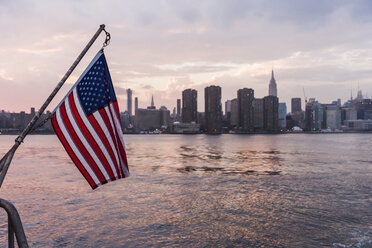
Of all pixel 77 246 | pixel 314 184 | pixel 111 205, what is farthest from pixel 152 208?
pixel 314 184

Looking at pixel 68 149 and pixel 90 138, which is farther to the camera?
pixel 90 138

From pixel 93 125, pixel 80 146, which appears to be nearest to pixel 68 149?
pixel 80 146

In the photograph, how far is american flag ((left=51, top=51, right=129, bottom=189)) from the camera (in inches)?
292

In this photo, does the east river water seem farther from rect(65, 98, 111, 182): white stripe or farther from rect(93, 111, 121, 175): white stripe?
rect(93, 111, 121, 175): white stripe

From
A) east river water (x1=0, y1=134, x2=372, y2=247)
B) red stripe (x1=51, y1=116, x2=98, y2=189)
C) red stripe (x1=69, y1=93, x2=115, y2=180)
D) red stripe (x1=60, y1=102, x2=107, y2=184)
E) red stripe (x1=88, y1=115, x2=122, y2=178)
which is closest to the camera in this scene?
red stripe (x1=51, y1=116, x2=98, y2=189)

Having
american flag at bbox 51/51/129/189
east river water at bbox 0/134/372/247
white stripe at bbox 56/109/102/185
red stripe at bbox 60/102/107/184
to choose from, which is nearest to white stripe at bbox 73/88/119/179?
american flag at bbox 51/51/129/189

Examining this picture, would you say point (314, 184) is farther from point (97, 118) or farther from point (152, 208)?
point (97, 118)

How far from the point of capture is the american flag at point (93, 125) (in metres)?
7.42

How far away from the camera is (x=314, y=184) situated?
30.7 m

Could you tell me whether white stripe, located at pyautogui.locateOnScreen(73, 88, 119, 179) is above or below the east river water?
above

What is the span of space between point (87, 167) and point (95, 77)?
2231 mm

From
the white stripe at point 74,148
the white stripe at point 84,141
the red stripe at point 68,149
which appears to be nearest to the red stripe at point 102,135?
the white stripe at point 84,141

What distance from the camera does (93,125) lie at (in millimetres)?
7809

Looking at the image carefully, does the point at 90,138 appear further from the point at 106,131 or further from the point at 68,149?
the point at 68,149
